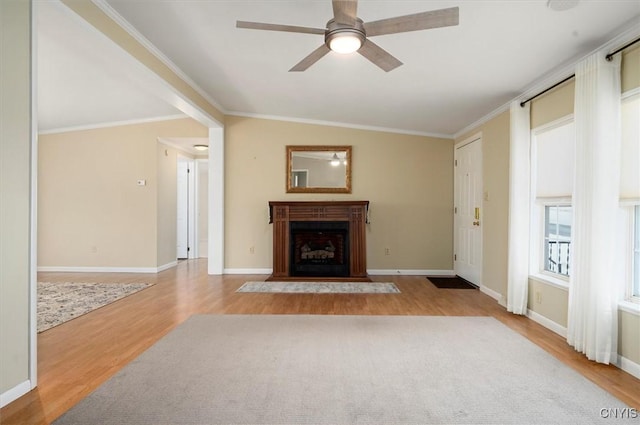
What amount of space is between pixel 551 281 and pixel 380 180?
3251 millimetres

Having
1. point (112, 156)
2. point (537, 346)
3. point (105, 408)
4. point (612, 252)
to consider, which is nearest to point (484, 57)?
point (612, 252)

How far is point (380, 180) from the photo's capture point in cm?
611

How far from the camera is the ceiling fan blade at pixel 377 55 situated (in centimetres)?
234

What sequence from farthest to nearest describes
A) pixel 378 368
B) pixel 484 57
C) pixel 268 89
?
1. pixel 268 89
2. pixel 484 57
3. pixel 378 368

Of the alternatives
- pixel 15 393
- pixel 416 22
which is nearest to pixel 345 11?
pixel 416 22

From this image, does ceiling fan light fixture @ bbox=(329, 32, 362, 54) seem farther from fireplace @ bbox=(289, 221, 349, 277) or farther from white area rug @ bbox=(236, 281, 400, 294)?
fireplace @ bbox=(289, 221, 349, 277)

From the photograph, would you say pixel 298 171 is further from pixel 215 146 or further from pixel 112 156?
pixel 112 156

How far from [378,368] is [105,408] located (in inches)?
67.5

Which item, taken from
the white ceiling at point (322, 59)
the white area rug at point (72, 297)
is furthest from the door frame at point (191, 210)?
the white area rug at point (72, 297)

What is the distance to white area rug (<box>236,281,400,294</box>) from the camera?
480cm

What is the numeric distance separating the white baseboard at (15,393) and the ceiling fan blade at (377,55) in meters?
3.04

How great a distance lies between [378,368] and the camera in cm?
244

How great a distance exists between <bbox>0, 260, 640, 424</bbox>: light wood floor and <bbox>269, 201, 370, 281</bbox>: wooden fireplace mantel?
1.66 feet

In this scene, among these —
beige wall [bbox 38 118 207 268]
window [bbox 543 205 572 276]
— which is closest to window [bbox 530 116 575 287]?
window [bbox 543 205 572 276]
